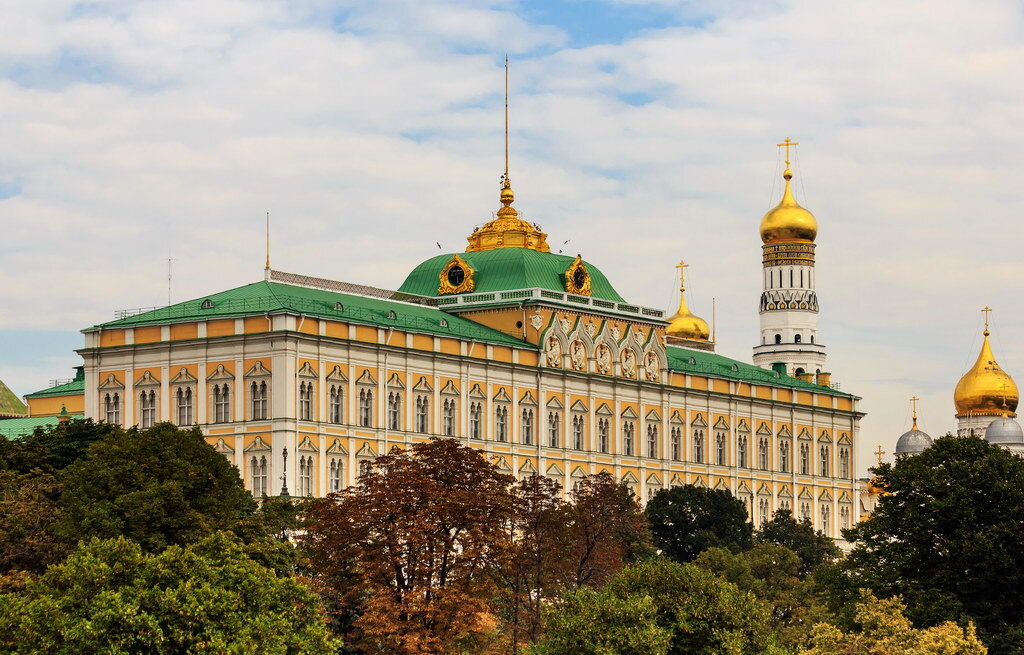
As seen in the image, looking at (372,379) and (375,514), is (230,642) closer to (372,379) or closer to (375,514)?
(375,514)

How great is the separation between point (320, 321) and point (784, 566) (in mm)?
29240

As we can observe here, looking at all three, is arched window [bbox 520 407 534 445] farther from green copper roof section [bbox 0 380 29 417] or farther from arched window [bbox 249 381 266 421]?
green copper roof section [bbox 0 380 29 417]

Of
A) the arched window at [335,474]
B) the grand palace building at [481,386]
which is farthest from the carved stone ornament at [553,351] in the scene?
the arched window at [335,474]

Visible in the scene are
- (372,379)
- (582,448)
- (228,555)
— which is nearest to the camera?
(228,555)

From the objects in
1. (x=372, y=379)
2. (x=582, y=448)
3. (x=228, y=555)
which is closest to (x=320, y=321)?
(x=372, y=379)

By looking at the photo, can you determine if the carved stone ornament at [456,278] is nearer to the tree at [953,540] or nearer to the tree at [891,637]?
the tree at [953,540]

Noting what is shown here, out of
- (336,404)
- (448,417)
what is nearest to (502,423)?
(448,417)

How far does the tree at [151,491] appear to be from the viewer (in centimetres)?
9762

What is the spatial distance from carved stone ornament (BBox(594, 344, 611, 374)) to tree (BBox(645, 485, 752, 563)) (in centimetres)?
1015

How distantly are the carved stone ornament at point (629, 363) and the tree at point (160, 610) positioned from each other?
8215 cm

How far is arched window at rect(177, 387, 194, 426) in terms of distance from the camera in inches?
5413

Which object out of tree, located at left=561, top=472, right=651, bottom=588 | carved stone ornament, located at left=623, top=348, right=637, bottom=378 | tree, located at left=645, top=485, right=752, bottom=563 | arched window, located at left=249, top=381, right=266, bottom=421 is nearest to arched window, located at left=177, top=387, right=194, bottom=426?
arched window, located at left=249, top=381, right=266, bottom=421

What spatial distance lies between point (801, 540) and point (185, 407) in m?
42.1

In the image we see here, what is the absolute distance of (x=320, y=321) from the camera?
448 ft
